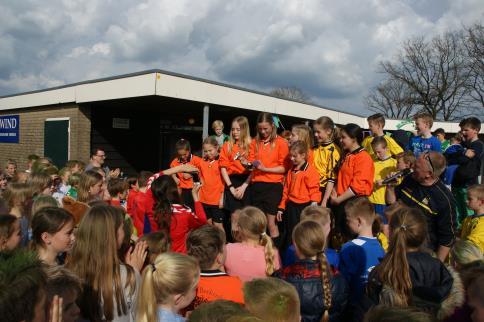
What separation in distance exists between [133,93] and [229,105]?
7.91ft

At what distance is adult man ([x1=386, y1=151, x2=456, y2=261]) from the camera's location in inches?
152

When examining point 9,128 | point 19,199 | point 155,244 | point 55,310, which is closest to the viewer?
point 55,310

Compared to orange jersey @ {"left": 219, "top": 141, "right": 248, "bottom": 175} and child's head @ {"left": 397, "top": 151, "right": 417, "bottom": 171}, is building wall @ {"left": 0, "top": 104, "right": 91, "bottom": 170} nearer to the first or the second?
orange jersey @ {"left": 219, "top": 141, "right": 248, "bottom": 175}

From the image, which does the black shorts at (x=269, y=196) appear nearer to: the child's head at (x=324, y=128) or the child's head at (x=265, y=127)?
the child's head at (x=265, y=127)

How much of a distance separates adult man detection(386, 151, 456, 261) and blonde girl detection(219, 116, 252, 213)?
223 centimetres

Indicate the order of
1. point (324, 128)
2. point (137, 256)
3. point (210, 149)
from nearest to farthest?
point (137, 256)
point (324, 128)
point (210, 149)

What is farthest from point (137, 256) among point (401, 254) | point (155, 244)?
point (401, 254)

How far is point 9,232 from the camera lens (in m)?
2.97

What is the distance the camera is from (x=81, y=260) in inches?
101

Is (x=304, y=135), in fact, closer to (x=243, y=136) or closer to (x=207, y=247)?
(x=243, y=136)

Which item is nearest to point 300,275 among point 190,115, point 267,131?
point 267,131

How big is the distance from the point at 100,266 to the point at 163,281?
1.45 ft

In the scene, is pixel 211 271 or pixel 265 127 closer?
pixel 211 271

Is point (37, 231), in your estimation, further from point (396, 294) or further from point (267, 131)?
point (267, 131)
